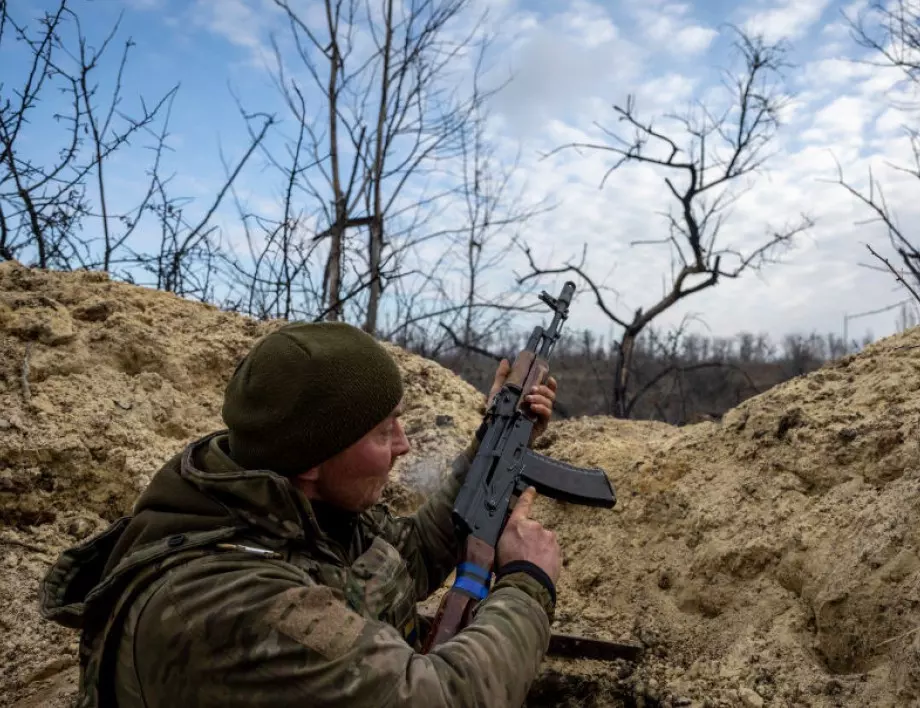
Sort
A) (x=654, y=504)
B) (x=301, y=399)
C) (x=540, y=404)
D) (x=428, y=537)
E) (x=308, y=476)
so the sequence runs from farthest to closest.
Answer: (x=654, y=504) < (x=540, y=404) < (x=428, y=537) < (x=308, y=476) < (x=301, y=399)

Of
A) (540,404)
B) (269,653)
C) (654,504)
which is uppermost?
(540,404)

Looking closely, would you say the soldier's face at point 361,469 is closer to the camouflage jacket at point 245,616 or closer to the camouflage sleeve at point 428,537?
the camouflage jacket at point 245,616

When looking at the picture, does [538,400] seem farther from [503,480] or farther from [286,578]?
[286,578]

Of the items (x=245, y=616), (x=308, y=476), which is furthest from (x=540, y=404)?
(x=245, y=616)

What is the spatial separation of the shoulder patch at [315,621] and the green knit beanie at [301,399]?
0.38 m

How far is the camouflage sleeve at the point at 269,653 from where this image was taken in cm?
150

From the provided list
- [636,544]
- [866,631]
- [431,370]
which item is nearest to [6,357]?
[431,370]

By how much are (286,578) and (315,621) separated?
0.14m

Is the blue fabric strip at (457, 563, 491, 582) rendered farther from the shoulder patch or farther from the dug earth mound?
the dug earth mound

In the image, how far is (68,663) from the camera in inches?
124

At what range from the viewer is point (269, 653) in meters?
1.50

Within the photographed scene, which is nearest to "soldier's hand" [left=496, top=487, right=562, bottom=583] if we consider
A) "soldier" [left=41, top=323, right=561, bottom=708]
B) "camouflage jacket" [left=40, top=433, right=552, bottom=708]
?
"soldier" [left=41, top=323, right=561, bottom=708]

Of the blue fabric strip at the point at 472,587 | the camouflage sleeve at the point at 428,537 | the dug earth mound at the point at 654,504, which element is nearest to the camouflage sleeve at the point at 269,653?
the blue fabric strip at the point at 472,587

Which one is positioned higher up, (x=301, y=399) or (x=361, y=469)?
(x=301, y=399)
